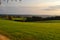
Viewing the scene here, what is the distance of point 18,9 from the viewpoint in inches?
37.9

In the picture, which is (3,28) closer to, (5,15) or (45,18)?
(5,15)

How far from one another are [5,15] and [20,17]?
12 cm

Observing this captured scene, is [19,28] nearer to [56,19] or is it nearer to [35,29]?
[35,29]

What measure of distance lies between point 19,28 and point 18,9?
0.15 meters

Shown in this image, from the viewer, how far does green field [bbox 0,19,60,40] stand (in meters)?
0.86

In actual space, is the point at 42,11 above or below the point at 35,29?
above

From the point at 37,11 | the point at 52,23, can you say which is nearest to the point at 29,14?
the point at 37,11

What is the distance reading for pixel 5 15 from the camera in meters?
0.98

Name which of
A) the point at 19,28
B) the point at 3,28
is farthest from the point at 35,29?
the point at 3,28

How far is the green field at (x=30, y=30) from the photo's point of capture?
86 cm

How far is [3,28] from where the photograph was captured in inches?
35.8

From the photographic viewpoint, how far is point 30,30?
0.88 meters

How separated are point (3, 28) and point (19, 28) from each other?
11 cm

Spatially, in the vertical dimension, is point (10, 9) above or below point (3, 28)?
above
